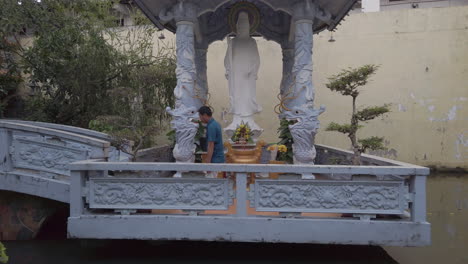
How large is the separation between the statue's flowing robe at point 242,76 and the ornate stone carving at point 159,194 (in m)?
2.79

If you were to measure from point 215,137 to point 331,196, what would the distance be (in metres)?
1.56

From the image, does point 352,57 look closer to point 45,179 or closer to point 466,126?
point 466,126

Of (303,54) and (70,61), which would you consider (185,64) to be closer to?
(303,54)

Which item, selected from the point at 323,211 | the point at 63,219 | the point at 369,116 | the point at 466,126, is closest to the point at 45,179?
the point at 63,219

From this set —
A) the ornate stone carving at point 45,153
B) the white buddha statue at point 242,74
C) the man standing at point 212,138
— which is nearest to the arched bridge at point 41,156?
the ornate stone carving at point 45,153

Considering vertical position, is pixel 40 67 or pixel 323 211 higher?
pixel 40 67

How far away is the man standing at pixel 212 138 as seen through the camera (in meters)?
4.59

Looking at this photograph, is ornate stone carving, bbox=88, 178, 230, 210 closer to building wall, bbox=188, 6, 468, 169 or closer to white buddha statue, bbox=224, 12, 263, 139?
white buddha statue, bbox=224, 12, 263, 139

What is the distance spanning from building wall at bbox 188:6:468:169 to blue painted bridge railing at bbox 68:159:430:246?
6.47 meters

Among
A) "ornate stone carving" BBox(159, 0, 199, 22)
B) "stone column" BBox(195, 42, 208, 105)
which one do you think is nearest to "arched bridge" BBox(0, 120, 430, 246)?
"ornate stone carving" BBox(159, 0, 199, 22)

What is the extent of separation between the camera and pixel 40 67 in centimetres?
798

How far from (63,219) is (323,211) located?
3984 millimetres

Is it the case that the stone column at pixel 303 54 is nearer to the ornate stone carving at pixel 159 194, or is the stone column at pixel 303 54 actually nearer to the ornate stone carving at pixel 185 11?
the ornate stone carving at pixel 185 11

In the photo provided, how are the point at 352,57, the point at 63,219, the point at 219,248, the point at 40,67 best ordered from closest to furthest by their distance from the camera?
the point at 219,248 < the point at 63,219 < the point at 40,67 < the point at 352,57
